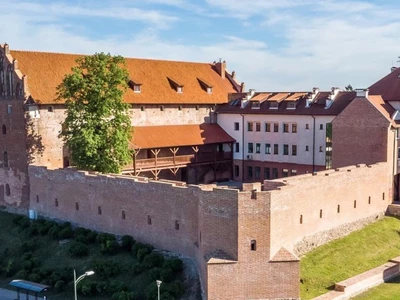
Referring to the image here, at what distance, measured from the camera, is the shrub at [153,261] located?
29094 mm

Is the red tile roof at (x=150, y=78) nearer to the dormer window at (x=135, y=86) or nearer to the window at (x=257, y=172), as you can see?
the dormer window at (x=135, y=86)

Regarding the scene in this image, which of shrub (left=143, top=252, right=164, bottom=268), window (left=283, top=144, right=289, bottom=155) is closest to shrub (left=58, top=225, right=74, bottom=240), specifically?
shrub (left=143, top=252, right=164, bottom=268)

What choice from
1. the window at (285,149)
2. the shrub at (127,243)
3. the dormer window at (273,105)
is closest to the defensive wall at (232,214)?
the shrub at (127,243)

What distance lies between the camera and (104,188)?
33938 mm

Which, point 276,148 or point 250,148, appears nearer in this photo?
point 276,148

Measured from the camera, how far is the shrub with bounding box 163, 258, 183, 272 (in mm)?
28172

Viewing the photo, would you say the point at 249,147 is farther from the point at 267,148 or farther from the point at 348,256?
the point at 348,256

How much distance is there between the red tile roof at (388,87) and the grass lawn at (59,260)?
23.6 m

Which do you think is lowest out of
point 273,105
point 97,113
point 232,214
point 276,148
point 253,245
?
point 253,245

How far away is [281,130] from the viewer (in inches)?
1854

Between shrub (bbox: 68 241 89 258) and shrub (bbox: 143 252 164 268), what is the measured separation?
4.70 metres

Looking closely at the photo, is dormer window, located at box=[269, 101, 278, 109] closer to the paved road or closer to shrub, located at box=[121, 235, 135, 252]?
shrub, located at box=[121, 235, 135, 252]

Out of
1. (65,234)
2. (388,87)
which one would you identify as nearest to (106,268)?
(65,234)

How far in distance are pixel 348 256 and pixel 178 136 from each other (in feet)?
66.0
